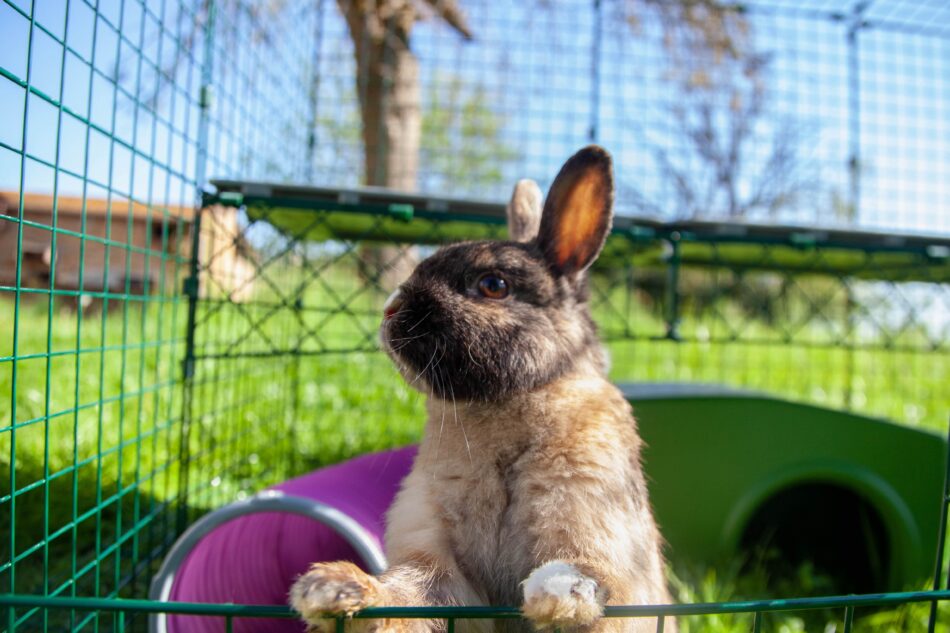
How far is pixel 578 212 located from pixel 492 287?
0.97ft

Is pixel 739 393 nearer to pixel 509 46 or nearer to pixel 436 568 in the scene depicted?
pixel 436 568

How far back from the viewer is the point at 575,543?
124cm

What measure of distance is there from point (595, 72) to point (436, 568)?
3.37m

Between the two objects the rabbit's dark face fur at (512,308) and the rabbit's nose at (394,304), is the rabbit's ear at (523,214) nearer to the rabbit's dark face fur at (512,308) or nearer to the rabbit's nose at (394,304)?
the rabbit's dark face fur at (512,308)

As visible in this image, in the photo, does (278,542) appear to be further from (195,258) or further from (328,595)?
(328,595)

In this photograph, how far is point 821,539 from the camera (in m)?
2.97

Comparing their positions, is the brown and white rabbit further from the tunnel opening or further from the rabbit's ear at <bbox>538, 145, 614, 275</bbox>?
the tunnel opening

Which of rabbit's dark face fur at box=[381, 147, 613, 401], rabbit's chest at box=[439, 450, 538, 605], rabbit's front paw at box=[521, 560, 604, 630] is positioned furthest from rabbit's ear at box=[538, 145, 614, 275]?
rabbit's front paw at box=[521, 560, 604, 630]

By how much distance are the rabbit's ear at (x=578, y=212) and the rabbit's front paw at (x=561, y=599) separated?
74 centimetres

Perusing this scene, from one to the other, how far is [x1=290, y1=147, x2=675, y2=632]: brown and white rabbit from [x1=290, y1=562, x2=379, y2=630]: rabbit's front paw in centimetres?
3

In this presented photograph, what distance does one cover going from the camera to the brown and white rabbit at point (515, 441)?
1.26 m

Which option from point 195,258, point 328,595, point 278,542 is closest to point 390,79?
point 195,258

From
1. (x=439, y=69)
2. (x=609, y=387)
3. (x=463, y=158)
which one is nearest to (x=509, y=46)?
(x=439, y=69)

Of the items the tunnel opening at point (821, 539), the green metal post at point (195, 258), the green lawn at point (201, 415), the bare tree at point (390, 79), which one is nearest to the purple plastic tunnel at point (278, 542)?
the green lawn at point (201, 415)
